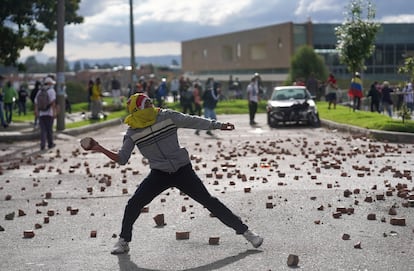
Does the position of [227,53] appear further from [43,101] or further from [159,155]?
[159,155]

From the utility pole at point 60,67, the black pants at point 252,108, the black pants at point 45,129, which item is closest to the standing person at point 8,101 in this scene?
the utility pole at point 60,67

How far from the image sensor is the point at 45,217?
9930mm

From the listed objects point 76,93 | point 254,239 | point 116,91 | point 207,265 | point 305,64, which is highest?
point 305,64

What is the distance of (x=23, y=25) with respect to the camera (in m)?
29.9

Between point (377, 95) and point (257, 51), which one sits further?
point (257, 51)

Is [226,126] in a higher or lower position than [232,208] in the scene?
higher

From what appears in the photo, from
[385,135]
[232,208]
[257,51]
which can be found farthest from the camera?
[257,51]

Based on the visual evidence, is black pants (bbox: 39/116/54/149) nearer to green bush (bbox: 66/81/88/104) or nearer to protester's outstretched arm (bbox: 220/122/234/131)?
protester's outstretched arm (bbox: 220/122/234/131)

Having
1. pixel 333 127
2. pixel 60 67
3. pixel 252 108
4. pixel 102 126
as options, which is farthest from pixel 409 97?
pixel 60 67

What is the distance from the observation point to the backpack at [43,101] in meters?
19.1

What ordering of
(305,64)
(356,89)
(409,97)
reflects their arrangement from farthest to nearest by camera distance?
(305,64), (409,97), (356,89)

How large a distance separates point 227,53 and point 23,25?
234 feet

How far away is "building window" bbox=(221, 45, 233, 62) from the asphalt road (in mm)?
81308

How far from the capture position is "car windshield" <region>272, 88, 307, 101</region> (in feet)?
97.4
